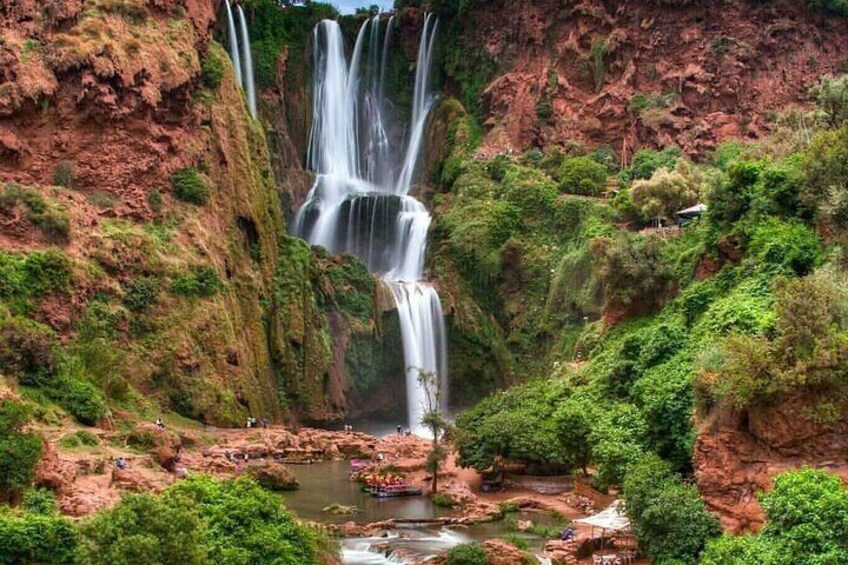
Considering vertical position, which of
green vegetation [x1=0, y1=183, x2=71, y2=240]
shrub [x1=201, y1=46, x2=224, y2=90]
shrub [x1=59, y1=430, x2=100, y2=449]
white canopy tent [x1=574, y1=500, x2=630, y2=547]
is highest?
shrub [x1=201, y1=46, x2=224, y2=90]

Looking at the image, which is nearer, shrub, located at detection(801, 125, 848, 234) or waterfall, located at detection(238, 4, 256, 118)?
shrub, located at detection(801, 125, 848, 234)

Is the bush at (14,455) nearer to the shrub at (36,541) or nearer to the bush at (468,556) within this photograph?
the shrub at (36,541)

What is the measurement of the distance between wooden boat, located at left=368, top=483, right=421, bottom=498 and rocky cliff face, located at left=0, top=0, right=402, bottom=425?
11.6m

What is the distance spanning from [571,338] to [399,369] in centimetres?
1081

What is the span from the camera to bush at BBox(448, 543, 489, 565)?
2597 cm

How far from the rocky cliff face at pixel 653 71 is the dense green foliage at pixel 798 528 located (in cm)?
4852

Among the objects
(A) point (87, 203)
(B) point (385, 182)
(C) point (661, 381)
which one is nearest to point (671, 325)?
(C) point (661, 381)

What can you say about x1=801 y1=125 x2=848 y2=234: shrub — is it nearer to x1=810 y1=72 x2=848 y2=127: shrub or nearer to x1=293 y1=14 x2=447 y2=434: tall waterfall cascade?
x1=810 y1=72 x2=848 y2=127: shrub

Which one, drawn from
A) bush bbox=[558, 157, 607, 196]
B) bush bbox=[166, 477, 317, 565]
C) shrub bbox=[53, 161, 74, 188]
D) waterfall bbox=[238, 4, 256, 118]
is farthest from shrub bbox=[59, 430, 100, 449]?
waterfall bbox=[238, 4, 256, 118]

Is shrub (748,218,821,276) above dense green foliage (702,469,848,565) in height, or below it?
above

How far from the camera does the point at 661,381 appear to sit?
31.5 meters

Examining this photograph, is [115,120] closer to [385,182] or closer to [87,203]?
[87,203]

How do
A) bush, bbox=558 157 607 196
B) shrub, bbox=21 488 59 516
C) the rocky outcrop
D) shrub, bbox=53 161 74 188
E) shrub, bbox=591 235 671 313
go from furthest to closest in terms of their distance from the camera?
bush, bbox=558 157 607 196 → shrub, bbox=53 161 74 188 → shrub, bbox=591 235 671 313 → the rocky outcrop → shrub, bbox=21 488 59 516

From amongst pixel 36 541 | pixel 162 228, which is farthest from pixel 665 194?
pixel 36 541
